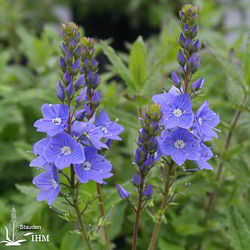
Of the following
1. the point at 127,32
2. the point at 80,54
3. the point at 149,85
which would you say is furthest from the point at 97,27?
the point at 80,54

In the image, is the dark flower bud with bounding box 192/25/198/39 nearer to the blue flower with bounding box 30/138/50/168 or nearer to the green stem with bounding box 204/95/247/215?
the blue flower with bounding box 30/138/50/168

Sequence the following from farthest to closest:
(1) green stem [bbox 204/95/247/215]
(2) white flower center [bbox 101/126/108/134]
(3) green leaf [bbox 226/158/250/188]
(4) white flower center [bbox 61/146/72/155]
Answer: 1. (1) green stem [bbox 204/95/247/215]
2. (3) green leaf [bbox 226/158/250/188]
3. (2) white flower center [bbox 101/126/108/134]
4. (4) white flower center [bbox 61/146/72/155]

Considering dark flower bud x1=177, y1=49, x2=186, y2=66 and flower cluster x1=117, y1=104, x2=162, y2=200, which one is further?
dark flower bud x1=177, y1=49, x2=186, y2=66

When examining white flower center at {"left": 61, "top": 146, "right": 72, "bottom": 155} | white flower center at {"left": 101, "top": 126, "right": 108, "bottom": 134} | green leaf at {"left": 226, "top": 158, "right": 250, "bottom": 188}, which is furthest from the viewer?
green leaf at {"left": 226, "top": 158, "right": 250, "bottom": 188}

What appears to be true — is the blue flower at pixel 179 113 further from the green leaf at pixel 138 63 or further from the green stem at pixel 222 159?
the green leaf at pixel 138 63

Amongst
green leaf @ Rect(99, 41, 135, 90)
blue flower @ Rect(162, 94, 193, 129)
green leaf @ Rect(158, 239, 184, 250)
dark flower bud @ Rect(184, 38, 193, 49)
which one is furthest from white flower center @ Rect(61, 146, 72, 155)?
green leaf @ Rect(158, 239, 184, 250)

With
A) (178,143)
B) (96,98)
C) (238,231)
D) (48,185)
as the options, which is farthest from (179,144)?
(238,231)
